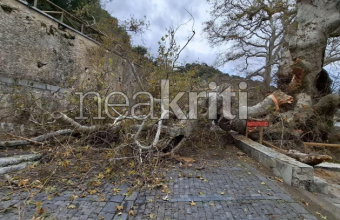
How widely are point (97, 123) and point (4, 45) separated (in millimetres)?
4066

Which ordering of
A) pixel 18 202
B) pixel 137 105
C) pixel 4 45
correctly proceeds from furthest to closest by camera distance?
pixel 4 45 < pixel 137 105 < pixel 18 202

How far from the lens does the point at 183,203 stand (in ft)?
7.37

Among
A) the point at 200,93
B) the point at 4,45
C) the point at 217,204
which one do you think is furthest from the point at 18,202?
the point at 4,45

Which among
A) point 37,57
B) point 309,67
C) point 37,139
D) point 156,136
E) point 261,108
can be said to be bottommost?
Result: point 37,139

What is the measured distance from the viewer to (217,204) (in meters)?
2.24

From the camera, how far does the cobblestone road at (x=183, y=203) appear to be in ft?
6.54

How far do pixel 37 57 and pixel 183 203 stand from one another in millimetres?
7358

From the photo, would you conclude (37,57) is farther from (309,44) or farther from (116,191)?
(309,44)

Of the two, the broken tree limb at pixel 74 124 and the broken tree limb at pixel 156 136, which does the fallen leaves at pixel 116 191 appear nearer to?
the broken tree limb at pixel 156 136

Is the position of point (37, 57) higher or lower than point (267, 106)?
higher

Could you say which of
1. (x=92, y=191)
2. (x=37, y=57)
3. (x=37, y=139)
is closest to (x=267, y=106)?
(x=92, y=191)

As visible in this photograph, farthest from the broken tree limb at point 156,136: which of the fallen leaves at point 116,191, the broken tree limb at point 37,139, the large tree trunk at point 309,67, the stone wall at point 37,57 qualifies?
the large tree trunk at point 309,67

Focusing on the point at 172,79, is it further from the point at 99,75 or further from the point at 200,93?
the point at 99,75

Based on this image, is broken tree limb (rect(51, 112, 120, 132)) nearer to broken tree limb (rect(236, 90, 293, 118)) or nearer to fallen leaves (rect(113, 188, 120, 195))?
fallen leaves (rect(113, 188, 120, 195))
